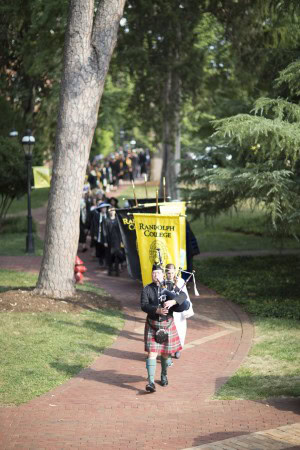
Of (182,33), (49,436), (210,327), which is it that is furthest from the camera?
(182,33)

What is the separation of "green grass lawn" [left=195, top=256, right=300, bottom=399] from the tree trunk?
4.20 metres

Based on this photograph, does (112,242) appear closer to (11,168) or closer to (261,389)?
(11,168)

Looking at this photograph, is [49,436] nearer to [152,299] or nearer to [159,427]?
[159,427]

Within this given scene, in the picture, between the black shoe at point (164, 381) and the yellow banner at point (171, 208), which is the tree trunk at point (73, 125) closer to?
the yellow banner at point (171, 208)

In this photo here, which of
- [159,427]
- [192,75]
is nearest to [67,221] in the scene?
[159,427]

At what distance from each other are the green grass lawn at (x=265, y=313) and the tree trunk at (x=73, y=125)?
165 inches

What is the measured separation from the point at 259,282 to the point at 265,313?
3.82m

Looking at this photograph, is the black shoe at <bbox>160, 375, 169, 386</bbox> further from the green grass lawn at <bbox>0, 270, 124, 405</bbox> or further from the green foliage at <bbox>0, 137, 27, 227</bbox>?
the green foliage at <bbox>0, 137, 27, 227</bbox>

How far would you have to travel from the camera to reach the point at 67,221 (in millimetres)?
16797

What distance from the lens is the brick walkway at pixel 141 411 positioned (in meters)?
9.52

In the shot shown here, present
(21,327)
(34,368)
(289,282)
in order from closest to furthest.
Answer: (34,368)
(21,327)
(289,282)

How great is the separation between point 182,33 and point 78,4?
1428 cm

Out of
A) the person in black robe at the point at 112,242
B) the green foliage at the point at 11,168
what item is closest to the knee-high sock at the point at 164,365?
the person in black robe at the point at 112,242

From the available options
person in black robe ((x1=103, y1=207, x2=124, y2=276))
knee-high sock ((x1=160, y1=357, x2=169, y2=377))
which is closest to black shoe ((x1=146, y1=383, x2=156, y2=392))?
knee-high sock ((x1=160, y1=357, x2=169, y2=377))
